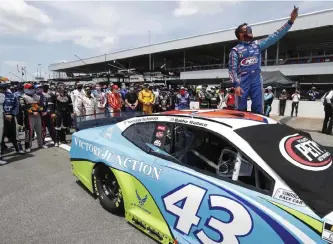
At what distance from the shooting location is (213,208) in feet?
5.98

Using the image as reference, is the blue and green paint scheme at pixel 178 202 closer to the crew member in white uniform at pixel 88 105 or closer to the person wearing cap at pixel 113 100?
the crew member in white uniform at pixel 88 105

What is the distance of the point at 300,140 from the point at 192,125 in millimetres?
917

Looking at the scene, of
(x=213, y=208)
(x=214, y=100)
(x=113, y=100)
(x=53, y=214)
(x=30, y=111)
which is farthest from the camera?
(x=214, y=100)

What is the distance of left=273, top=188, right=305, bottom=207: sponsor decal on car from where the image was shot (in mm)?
1590

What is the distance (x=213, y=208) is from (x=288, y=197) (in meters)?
0.50

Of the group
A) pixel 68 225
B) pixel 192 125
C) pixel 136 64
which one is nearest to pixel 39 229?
pixel 68 225

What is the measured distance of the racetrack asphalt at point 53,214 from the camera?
252 centimetres

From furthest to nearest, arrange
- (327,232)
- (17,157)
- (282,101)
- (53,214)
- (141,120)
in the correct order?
1. (282,101)
2. (17,157)
3. (53,214)
4. (141,120)
5. (327,232)

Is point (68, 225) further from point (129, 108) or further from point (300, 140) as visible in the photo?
point (129, 108)

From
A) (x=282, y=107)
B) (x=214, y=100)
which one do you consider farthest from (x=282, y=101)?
(x=214, y=100)

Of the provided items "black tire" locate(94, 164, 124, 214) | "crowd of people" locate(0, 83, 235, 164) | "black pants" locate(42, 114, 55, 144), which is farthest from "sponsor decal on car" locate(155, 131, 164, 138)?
"black pants" locate(42, 114, 55, 144)

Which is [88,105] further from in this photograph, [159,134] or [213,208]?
[213,208]

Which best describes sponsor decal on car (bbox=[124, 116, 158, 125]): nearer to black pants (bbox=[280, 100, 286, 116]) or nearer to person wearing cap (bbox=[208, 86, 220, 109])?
person wearing cap (bbox=[208, 86, 220, 109])

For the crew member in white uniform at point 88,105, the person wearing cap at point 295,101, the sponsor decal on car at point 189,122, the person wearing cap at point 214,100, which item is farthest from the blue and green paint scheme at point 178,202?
the person wearing cap at point 295,101
